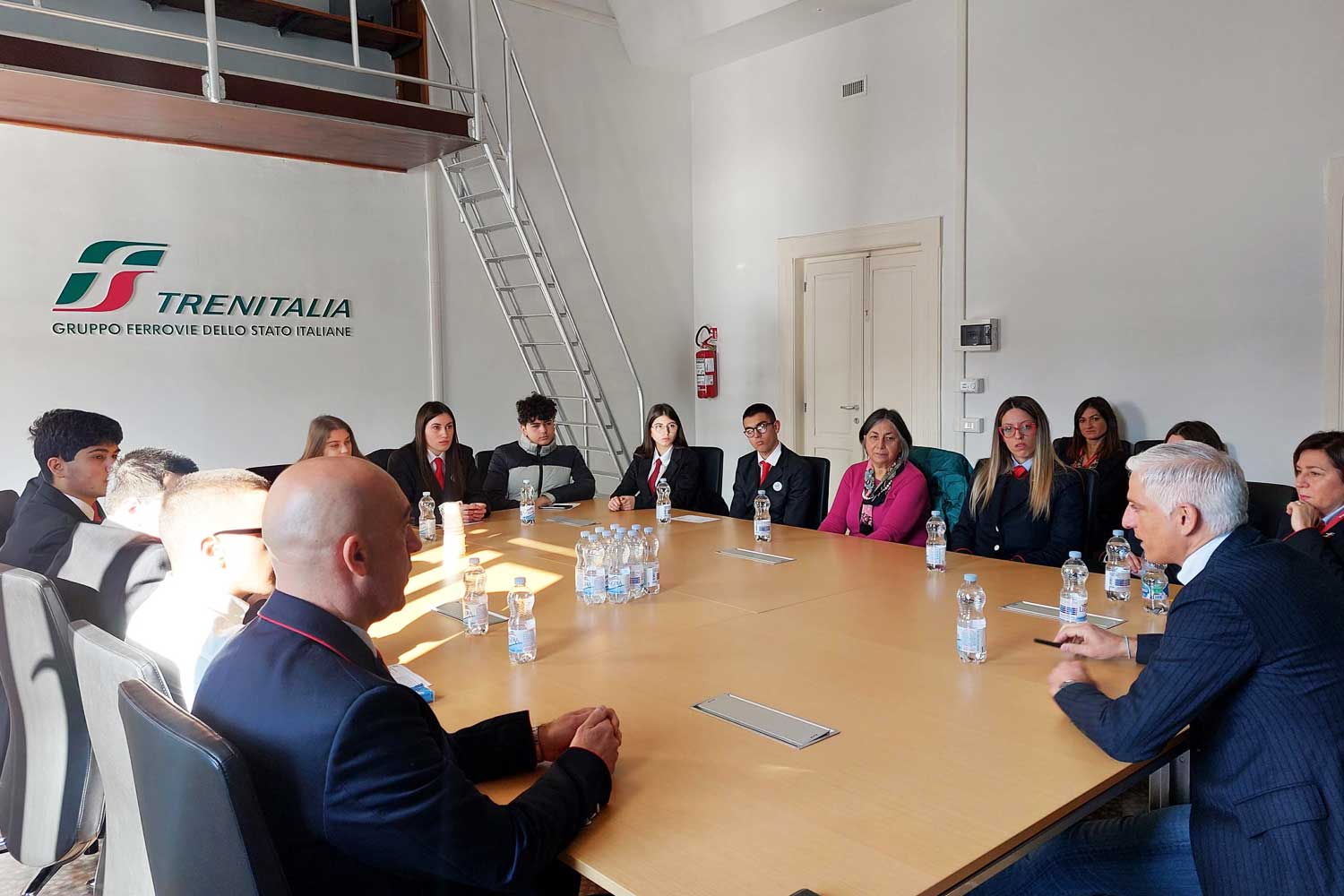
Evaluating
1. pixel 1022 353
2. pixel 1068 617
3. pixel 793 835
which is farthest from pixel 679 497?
pixel 793 835

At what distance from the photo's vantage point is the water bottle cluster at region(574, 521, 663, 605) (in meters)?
3.20

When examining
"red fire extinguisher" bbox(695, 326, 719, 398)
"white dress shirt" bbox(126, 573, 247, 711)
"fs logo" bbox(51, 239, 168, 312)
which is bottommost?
"white dress shirt" bbox(126, 573, 247, 711)

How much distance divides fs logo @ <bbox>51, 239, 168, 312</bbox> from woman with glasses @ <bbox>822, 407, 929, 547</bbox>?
4531 millimetres

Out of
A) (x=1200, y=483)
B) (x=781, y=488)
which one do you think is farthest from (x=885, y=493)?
(x=1200, y=483)

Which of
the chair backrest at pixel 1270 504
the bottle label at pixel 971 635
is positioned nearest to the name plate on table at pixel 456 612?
the bottle label at pixel 971 635

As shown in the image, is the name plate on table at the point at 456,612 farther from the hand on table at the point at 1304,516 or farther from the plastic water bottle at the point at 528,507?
the hand on table at the point at 1304,516

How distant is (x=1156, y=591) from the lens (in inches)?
116

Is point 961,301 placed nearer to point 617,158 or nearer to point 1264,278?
point 1264,278

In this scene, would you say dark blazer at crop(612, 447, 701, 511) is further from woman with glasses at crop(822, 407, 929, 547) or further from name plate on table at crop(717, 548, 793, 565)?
name plate on table at crop(717, 548, 793, 565)

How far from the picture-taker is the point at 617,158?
331 inches

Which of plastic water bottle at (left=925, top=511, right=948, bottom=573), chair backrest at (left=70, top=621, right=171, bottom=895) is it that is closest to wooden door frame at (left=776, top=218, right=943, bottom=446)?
plastic water bottle at (left=925, top=511, right=948, bottom=573)

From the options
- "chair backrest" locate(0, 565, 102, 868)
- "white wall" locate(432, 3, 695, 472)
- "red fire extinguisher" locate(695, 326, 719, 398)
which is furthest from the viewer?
"red fire extinguisher" locate(695, 326, 719, 398)

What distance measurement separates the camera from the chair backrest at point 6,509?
4.13 m

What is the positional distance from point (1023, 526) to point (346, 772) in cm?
362
